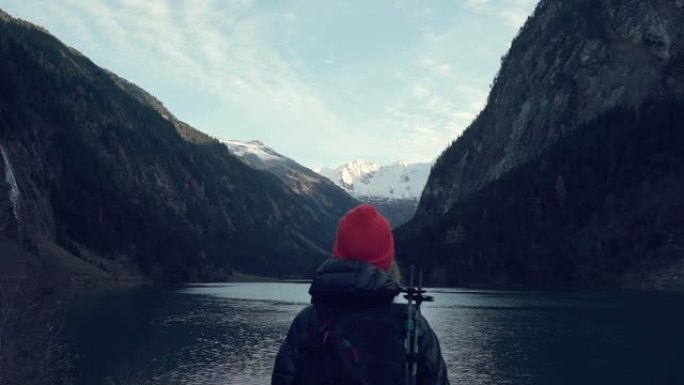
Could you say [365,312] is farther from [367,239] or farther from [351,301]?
[367,239]

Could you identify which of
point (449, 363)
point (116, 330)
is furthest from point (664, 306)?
point (116, 330)

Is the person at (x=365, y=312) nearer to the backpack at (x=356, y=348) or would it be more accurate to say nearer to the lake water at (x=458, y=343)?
the backpack at (x=356, y=348)

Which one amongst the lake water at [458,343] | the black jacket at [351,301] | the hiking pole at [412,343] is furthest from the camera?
Answer: the lake water at [458,343]

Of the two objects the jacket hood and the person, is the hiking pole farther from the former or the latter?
the jacket hood

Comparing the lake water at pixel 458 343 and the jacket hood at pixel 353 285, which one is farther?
the lake water at pixel 458 343

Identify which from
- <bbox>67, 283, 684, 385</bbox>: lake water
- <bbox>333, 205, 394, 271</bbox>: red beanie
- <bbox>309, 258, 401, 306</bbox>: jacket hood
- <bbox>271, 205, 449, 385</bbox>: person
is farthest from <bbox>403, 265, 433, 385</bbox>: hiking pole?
<bbox>67, 283, 684, 385</bbox>: lake water

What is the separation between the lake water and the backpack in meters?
55.1

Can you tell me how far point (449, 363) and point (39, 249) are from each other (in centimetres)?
15057

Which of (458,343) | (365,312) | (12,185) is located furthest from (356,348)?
(12,185)

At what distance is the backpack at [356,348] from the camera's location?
7062 mm

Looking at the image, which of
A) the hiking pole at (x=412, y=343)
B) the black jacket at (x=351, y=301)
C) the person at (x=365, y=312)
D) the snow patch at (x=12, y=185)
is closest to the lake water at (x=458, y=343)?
the black jacket at (x=351, y=301)

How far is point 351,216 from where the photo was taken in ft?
25.5

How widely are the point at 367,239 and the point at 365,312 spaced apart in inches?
32.4

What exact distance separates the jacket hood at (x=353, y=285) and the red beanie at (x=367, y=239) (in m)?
0.14
